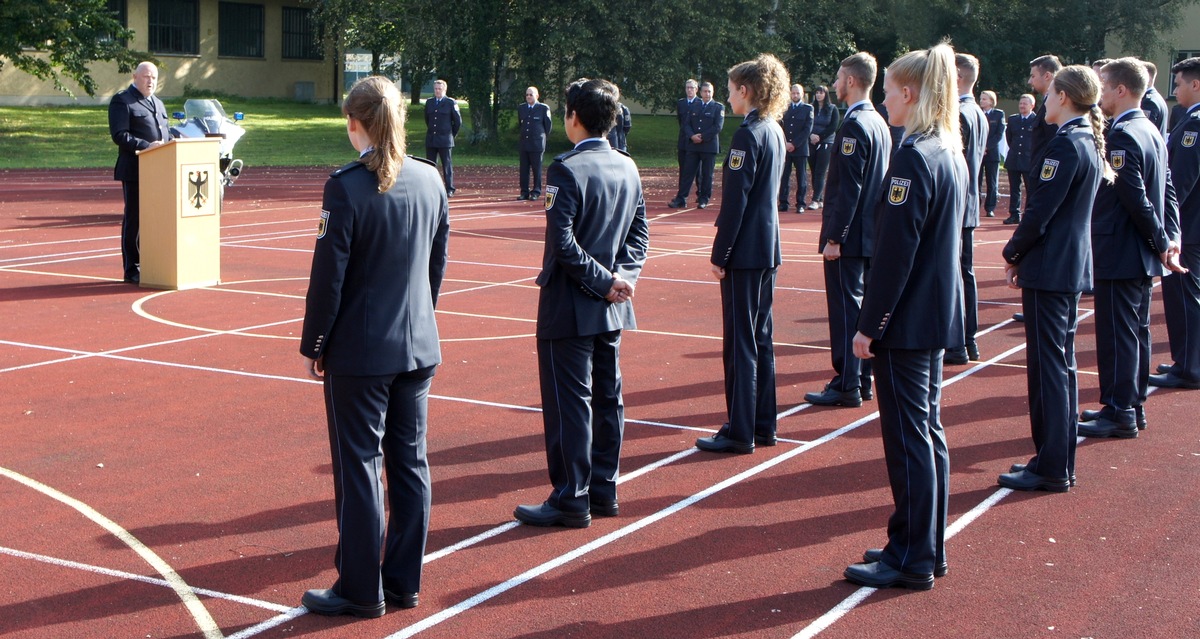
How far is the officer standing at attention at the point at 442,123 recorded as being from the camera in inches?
938

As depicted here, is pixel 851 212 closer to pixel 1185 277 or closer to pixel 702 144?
pixel 1185 277

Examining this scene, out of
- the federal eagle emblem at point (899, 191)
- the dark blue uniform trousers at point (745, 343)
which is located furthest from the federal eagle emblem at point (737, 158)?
the federal eagle emblem at point (899, 191)

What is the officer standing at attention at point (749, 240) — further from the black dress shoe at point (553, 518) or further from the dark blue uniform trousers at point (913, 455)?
the dark blue uniform trousers at point (913, 455)

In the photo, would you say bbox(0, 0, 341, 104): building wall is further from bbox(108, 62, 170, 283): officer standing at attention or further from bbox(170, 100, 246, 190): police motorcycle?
bbox(108, 62, 170, 283): officer standing at attention

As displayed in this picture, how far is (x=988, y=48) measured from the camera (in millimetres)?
41625

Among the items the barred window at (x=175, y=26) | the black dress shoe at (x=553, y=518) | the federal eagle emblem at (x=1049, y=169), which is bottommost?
the black dress shoe at (x=553, y=518)

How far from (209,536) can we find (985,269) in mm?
A: 12083

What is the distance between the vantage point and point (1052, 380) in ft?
21.1

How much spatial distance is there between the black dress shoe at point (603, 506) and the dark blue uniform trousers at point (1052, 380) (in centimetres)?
218

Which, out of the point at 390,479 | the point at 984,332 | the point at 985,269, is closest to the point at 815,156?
the point at 985,269

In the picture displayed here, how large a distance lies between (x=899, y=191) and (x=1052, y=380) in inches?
78.8

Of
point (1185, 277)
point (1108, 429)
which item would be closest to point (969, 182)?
point (1185, 277)

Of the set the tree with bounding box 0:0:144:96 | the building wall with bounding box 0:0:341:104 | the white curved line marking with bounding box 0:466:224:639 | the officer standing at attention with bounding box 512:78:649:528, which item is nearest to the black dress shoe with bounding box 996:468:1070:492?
the officer standing at attention with bounding box 512:78:649:528

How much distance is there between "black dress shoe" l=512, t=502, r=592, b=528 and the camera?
227 inches
